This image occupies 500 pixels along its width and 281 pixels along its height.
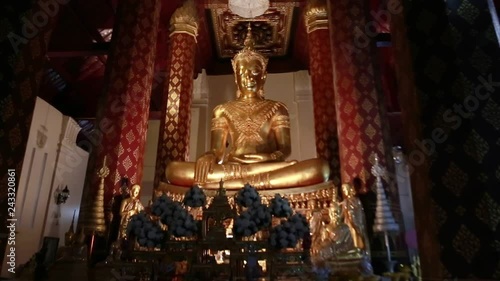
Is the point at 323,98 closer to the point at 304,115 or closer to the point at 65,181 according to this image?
the point at 304,115

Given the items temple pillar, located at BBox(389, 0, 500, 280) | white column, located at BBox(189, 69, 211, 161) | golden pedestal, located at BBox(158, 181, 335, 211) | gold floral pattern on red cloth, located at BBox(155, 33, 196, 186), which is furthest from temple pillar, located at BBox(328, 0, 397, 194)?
white column, located at BBox(189, 69, 211, 161)

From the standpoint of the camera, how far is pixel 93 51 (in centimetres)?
531

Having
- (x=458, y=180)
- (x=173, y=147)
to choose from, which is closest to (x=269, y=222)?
(x=458, y=180)

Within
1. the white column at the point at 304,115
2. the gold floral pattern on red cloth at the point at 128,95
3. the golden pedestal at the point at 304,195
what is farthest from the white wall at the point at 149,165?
the golden pedestal at the point at 304,195

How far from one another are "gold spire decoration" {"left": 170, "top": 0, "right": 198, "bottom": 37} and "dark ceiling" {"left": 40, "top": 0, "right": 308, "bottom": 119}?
376 mm

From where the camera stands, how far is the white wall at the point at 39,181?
4578 millimetres

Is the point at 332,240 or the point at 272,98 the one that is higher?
the point at 272,98

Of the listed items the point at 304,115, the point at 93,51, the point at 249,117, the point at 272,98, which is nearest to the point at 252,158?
the point at 249,117

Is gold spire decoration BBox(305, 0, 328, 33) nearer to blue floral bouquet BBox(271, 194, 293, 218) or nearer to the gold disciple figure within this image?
the gold disciple figure

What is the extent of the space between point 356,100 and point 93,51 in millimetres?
3743

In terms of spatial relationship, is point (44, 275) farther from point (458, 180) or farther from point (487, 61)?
point (487, 61)

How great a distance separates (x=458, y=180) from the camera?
1.69m

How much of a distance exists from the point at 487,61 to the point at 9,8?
239cm

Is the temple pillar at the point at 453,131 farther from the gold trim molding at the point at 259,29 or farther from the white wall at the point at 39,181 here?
the white wall at the point at 39,181
